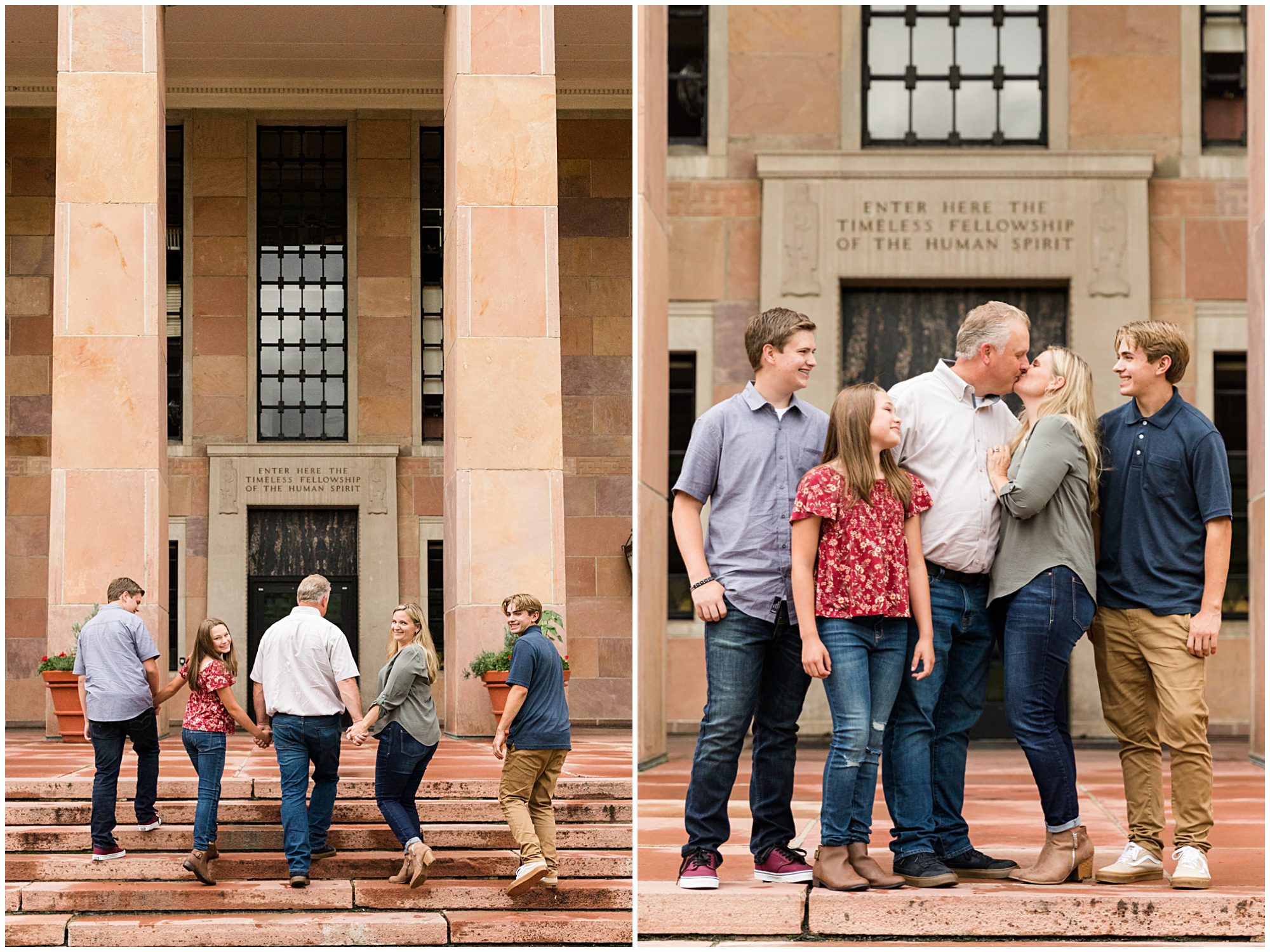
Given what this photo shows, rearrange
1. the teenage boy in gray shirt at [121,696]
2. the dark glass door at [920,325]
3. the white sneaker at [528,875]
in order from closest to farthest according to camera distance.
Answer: the white sneaker at [528,875], the teenage boy in gray shirt at [121,696], the dark glass door at [920,325]

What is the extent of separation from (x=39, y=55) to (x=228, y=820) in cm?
1304

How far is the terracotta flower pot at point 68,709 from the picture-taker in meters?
14.3

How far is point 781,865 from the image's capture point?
6.04 metres

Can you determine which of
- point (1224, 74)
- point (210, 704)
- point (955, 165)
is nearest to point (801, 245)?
point (955, 165)

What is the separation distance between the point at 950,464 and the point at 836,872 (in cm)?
168

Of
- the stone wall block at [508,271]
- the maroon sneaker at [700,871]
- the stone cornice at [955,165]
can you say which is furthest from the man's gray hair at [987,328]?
the stone cornice at [955,165]

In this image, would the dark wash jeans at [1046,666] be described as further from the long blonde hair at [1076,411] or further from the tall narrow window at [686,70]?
the tall narrow window at [686,70]

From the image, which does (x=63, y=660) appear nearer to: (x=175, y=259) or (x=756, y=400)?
(x=175, y=259)

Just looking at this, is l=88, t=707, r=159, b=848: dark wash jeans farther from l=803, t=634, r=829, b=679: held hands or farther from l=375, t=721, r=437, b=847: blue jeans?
l=803, t=634, r=829, b=679: held hands

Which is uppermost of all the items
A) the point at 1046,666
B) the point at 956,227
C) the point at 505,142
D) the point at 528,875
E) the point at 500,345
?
the point at 505,142

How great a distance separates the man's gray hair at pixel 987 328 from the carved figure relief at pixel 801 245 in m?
8.38

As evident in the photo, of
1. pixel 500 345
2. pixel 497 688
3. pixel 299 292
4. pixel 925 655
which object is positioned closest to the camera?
pixel 925 655

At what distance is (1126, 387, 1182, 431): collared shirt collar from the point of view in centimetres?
617

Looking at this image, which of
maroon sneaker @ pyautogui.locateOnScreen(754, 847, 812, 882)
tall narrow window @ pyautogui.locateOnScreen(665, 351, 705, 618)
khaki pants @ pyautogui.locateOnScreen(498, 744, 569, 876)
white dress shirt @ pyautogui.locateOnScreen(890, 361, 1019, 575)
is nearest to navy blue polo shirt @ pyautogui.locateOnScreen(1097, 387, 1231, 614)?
white dress shirt @ pyautogui.locateOnScreen(890, 361, 1019, 575)
